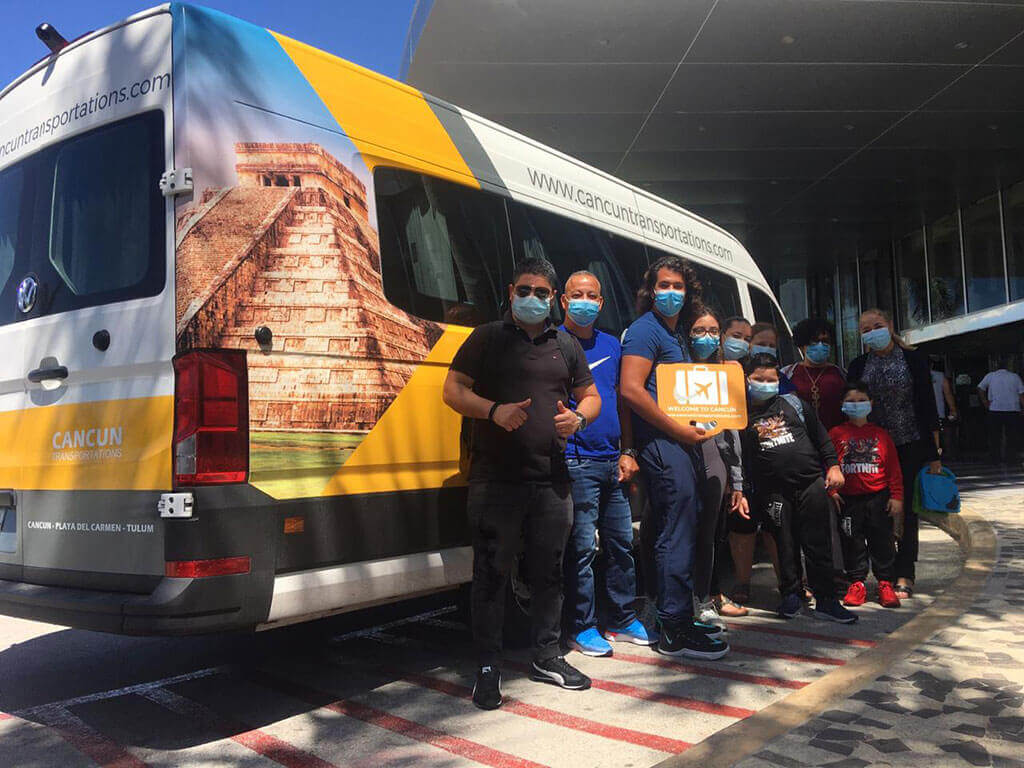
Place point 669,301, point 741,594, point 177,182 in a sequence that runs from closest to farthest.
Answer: point 177,182, point 669,301, point 741,594

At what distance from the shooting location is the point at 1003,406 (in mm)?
14195

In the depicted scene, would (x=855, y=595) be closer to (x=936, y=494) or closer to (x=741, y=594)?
(x=741, y=594)

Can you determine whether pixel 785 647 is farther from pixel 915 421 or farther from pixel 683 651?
pixel 915 421

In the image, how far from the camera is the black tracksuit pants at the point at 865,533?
515 centimetres

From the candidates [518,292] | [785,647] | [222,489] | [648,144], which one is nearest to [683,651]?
[785,647]

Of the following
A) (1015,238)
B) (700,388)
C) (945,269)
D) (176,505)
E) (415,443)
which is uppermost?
(1015,238)

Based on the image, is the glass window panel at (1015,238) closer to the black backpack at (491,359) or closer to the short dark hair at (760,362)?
the short dark hair at (760,362)

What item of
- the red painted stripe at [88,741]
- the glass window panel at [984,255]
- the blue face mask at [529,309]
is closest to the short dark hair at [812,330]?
the blue face mask at [529,309]

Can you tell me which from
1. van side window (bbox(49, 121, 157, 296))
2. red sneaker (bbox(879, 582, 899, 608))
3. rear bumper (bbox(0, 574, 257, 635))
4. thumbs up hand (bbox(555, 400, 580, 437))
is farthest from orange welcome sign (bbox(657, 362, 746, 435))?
van side window (bbox(49, 121, 157, 296))

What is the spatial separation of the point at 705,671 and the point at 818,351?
2.45 m

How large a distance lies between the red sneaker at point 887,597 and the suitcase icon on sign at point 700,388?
1982 millimetres

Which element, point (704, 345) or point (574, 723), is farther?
point (704, 345)

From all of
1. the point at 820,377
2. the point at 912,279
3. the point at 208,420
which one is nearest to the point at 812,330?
the point at 820,377

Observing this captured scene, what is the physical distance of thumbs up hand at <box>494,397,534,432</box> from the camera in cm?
337
